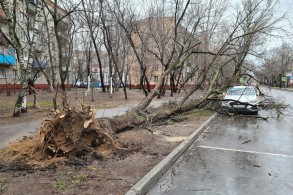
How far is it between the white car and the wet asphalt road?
526 cm

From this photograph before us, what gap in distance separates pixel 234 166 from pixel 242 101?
421 inches

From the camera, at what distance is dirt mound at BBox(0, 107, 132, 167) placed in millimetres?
6008

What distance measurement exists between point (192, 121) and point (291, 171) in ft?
22.2

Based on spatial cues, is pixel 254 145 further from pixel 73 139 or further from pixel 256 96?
pixel 256 96

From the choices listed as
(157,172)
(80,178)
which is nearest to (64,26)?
(157,172)

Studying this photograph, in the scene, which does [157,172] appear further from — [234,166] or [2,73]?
[2,73]

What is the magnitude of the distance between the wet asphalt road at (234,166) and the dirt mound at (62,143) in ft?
5.85

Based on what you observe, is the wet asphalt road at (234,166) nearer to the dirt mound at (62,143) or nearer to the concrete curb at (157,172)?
the concrete curb at (157,172)

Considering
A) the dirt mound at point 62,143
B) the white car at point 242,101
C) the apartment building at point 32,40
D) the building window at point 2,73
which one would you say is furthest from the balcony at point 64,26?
the dirt mound at point 62,143

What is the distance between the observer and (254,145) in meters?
8.77

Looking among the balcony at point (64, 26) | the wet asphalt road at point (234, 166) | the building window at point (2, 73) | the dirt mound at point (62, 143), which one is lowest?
the wet asphalt road at point (234, 166)

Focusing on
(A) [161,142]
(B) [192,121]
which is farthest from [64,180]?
(B) [192,121]

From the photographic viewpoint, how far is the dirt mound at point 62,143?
19.7ft

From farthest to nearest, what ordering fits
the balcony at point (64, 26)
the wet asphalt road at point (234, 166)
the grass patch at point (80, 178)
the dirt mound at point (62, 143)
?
1. the balcony at point (64, 26)
2. the dirt mound at point (62, 143)
3. the wet asphalt road at point (234, 166)
4. the grass patch at point (80, 178)
